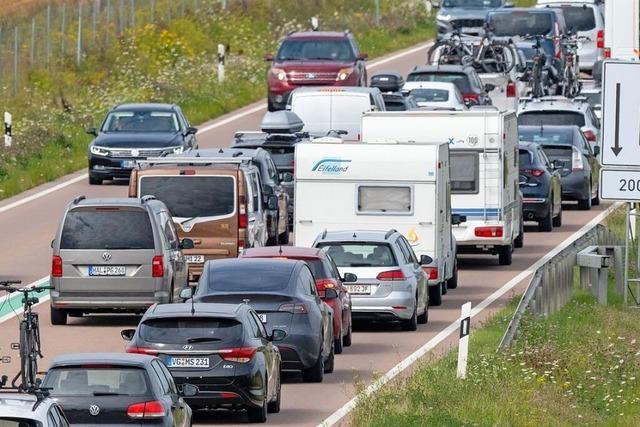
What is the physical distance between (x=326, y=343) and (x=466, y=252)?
44.8 feet

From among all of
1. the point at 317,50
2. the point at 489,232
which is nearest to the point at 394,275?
the point at 489,232

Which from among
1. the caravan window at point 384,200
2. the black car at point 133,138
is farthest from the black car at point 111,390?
the black car at point 133,138

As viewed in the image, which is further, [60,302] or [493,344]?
[60,302]

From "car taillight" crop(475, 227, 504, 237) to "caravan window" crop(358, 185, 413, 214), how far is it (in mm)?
3958

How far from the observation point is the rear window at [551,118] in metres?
47.8

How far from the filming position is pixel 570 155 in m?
44.9

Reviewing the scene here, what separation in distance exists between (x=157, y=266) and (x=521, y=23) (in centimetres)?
3291

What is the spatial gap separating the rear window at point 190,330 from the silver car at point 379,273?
319 inches

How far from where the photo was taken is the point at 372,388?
22.3 meters

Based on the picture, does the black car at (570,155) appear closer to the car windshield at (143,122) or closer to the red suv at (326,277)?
the car windshield at (143,122)

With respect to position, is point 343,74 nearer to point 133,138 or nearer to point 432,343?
point 133,138

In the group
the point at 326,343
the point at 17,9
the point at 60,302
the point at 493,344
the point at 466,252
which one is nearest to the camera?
the point at 326,343

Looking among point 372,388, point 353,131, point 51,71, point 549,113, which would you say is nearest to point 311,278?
point 372,388

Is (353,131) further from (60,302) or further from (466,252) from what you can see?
(60,302)
